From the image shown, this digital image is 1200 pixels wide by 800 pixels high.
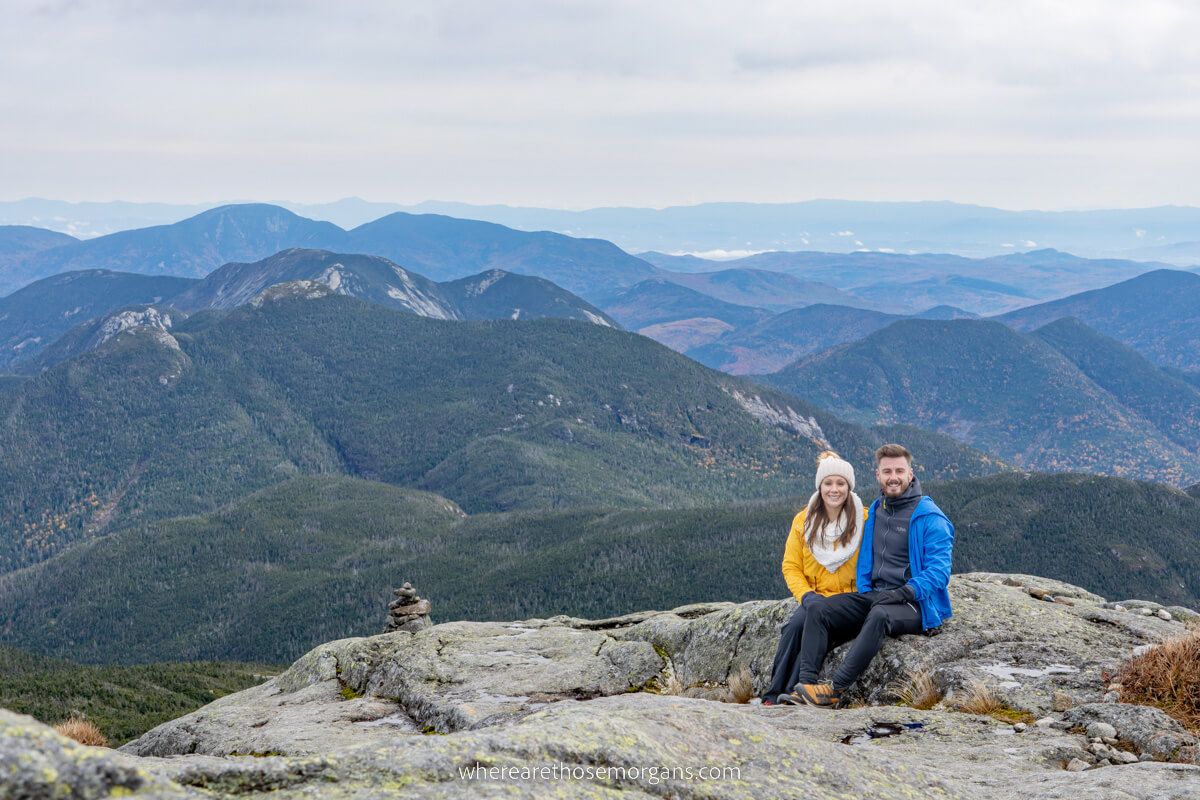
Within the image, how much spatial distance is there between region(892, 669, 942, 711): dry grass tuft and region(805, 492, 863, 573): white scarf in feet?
8.72

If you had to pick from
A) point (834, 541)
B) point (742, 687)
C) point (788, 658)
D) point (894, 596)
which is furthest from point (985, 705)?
point (742, 687)

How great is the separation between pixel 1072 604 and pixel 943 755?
37.4 ft

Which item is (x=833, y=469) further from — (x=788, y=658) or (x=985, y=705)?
(x=985, y=705)

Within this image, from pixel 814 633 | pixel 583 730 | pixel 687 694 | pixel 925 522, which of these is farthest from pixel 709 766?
pixel 687 694

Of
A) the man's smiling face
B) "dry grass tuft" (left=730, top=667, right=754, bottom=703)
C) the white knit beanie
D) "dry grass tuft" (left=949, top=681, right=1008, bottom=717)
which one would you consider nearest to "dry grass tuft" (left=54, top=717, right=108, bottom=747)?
"dry grass tuft" (left=730, top=667, right=754, bottom=703)

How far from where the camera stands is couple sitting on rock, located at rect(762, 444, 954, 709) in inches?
703

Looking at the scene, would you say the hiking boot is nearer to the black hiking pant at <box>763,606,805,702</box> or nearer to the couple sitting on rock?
the couple sitting on rock

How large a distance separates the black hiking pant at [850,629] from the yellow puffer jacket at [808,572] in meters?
0.44

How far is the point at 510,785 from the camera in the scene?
8.30 m

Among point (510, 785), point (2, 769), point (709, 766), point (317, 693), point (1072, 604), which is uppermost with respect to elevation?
point (2, 769)

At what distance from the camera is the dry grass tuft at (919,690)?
1680 cm

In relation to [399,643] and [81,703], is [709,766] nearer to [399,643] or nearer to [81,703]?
[399,643]

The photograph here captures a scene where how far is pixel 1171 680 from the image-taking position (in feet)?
49.4

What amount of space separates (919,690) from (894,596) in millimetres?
1937
